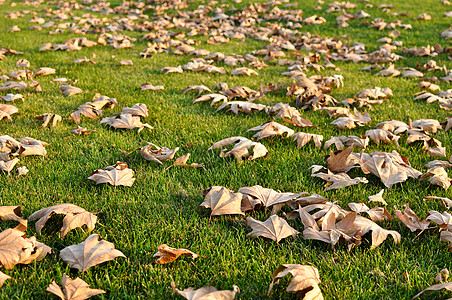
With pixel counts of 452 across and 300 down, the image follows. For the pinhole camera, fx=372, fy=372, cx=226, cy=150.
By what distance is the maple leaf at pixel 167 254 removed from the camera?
1.75m

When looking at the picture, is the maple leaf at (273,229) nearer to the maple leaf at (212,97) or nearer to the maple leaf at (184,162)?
the maple leaf at (184,162)

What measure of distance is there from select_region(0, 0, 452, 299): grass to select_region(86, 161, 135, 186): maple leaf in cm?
5

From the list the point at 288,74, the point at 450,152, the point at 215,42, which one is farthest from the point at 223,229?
the point at 215,42

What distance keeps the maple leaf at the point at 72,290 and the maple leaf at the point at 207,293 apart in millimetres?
347

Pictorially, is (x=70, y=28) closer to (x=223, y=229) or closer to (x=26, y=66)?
(x=26, y=66)


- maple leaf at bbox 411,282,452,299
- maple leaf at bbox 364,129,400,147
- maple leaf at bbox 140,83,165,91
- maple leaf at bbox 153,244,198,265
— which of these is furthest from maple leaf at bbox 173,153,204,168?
→ maple leaf at bbox 140,83,165,91

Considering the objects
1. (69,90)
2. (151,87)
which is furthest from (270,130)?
(69,90)

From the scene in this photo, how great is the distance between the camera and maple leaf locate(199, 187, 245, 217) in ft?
6.79

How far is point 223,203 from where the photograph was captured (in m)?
2.09

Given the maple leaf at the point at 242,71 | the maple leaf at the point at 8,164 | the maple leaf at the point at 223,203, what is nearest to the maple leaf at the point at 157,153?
the maple leaf at the point at 223,203

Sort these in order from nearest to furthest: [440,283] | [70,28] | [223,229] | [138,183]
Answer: [440,283] < [223,229] < [138,183] < [70,28]

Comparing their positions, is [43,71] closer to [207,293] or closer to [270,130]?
[270,130]

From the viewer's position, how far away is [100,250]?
1.74 metres

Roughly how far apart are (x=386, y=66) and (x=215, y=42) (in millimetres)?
3205
